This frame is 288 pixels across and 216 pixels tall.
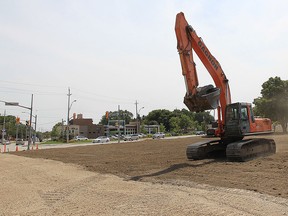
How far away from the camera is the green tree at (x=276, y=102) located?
2266 inches

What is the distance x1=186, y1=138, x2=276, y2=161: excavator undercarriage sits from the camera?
14.1 m

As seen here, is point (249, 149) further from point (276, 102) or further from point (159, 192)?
point (276, 102)

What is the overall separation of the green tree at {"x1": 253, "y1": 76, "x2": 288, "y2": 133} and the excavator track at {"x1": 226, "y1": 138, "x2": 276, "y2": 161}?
43.7 meters

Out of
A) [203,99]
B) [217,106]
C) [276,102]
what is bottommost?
[217,106]

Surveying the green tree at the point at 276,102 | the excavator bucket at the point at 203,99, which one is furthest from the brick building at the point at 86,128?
the excavator bucket at the point at 203,99

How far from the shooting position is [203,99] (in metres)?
13.3

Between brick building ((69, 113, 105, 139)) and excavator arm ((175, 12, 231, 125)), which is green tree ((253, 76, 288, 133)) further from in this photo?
brick building ((69, 113, 105, 139))

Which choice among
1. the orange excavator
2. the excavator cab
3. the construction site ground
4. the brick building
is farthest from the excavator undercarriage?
the brick building

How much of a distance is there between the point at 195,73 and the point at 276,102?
161 feet

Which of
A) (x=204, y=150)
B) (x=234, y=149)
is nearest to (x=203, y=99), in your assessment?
(x=234, y=149)

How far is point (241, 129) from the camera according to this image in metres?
14.6

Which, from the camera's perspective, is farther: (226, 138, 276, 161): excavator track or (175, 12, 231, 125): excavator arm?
(226, 138, 276, 161): excavator track

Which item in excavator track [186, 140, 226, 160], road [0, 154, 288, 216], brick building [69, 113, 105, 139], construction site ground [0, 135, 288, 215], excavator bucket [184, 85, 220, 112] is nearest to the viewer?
road [0, 154, 288, 216]

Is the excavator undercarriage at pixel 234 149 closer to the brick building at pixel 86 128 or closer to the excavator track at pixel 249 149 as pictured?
the excavator track at pixel 249 149
